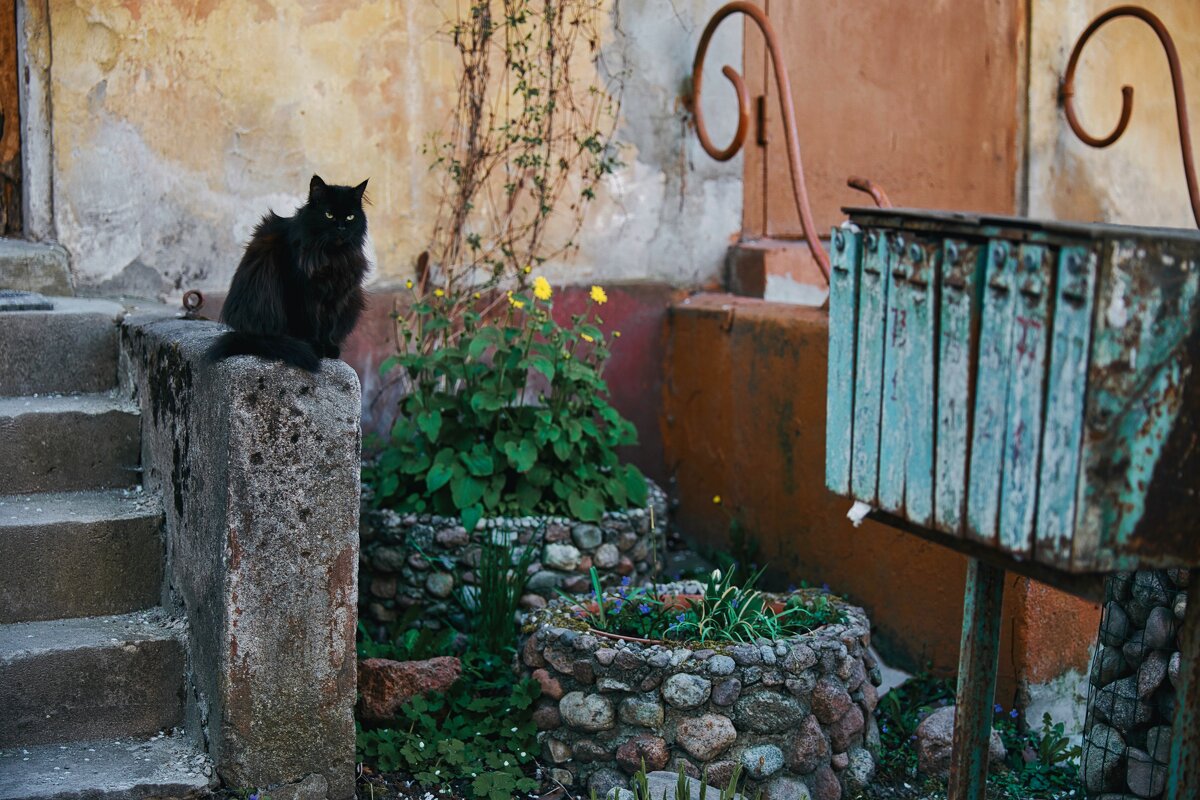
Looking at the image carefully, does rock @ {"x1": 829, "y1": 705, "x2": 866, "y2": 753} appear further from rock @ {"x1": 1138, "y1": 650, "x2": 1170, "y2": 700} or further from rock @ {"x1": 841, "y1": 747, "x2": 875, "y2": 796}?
rock @ {"x1": 1138, "y1": 650, "x2": 1170, "y2": 700}

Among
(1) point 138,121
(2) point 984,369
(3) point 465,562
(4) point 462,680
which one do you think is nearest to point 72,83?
(1) point 138,121

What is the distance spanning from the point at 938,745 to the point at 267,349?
2251 millimetres

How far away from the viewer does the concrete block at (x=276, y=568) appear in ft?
9.29

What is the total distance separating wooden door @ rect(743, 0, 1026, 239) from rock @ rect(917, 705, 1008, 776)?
2.59m

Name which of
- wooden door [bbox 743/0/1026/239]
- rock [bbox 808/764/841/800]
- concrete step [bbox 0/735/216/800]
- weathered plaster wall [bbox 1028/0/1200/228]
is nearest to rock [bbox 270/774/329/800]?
concrete step [bbox 0/735/216/800]

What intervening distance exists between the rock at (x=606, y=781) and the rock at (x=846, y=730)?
2.01ft

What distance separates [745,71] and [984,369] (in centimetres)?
352

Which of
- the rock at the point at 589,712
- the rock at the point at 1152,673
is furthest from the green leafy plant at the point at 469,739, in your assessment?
the rock at the point at 1152,673

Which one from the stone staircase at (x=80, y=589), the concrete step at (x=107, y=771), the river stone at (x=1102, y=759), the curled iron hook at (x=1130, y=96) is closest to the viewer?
the concrete step at (x=107, y=771)

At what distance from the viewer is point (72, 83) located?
13.8 feet

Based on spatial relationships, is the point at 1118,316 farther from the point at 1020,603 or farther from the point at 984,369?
the point at 1020,603

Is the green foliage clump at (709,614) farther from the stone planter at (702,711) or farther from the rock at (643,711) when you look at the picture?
the rock at (643,711)

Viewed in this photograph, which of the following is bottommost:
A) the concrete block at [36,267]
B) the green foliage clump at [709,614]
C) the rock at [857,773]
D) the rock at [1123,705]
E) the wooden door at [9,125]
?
the rock at [857,773]

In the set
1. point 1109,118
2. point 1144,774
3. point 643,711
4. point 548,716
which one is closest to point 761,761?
point 643,711
